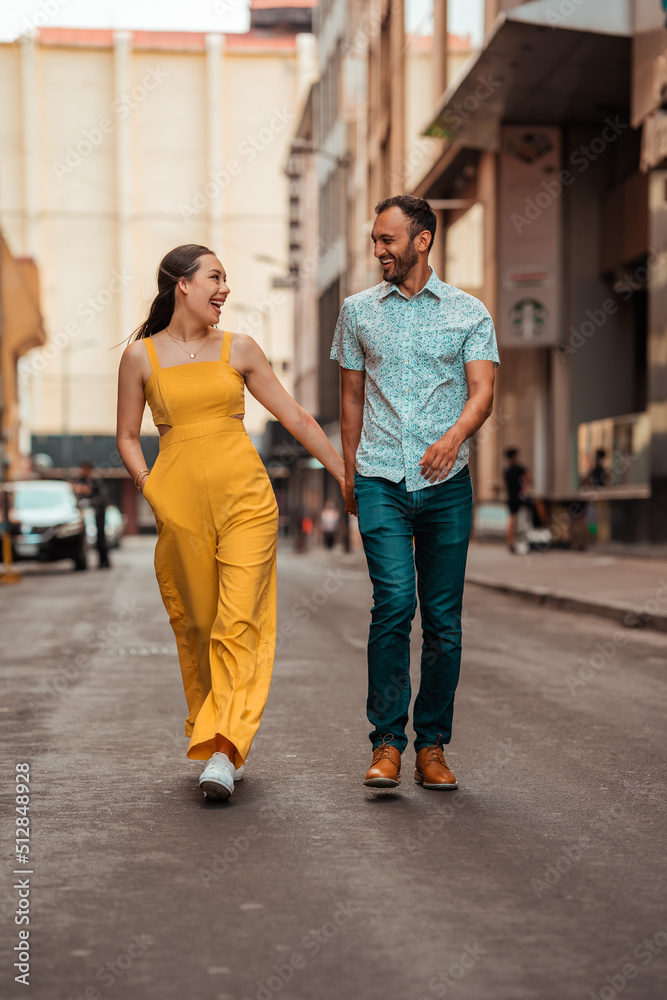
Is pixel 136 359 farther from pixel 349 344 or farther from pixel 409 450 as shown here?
pixel 409 450

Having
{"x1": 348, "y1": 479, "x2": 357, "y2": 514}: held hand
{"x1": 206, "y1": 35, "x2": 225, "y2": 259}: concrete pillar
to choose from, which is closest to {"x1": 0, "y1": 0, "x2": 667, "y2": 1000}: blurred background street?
{"x1": 348, "y1": 479, "x2": 357, "y2": 514}: held hand

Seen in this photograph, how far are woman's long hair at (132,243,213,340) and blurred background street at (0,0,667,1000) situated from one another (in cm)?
68

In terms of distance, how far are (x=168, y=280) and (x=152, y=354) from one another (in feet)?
0.95

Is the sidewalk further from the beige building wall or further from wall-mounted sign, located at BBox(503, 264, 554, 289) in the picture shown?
the beige building wall

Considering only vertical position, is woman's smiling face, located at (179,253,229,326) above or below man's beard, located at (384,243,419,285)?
below

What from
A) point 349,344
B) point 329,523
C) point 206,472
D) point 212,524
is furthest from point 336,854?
point 329,523

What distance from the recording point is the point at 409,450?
15.6ft

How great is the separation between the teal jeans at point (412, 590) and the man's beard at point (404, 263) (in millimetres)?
700

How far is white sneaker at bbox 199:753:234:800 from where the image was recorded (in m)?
4.52

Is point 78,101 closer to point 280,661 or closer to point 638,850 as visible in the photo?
point 280,661

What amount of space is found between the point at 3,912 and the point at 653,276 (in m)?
17.3

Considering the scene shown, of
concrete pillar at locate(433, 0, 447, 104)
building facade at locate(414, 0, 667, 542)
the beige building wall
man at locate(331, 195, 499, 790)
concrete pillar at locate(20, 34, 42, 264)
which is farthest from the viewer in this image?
the beige building wall

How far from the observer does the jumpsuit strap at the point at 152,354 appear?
15.9 feet

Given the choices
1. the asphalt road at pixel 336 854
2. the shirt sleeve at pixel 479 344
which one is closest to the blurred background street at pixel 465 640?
the asphalt road at pixel 336 854
